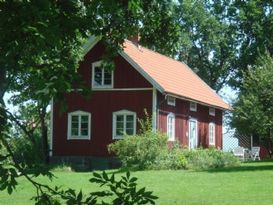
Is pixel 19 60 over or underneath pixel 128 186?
over

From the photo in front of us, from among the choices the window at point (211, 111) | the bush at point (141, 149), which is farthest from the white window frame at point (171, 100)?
the window at point (211, 111)

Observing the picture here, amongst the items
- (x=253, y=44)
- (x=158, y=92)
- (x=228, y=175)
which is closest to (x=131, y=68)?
(x=158, y=92)

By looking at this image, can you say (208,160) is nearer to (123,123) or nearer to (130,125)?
(130,125)

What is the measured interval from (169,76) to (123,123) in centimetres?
472

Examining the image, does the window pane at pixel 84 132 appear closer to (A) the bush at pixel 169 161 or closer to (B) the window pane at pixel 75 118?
(B) the window pane at pixel 75 118

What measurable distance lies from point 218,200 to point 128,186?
8985 mm

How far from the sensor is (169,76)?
33.2 metres

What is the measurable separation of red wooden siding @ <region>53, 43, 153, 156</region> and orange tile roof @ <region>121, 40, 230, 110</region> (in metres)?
0.56

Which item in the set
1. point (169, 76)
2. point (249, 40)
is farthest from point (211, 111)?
point (249, 40)

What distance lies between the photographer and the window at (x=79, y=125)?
30688 mm

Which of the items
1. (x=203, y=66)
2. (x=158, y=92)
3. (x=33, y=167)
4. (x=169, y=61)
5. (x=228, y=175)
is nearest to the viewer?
(x=33, y=167)

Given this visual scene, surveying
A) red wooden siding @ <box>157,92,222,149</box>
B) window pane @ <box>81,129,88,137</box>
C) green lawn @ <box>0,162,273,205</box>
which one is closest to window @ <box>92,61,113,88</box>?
window pane @ <box>81,129,88,137</box>

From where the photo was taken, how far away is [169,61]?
3759cm

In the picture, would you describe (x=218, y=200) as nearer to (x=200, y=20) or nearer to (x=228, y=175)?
(x=228, y=175)
